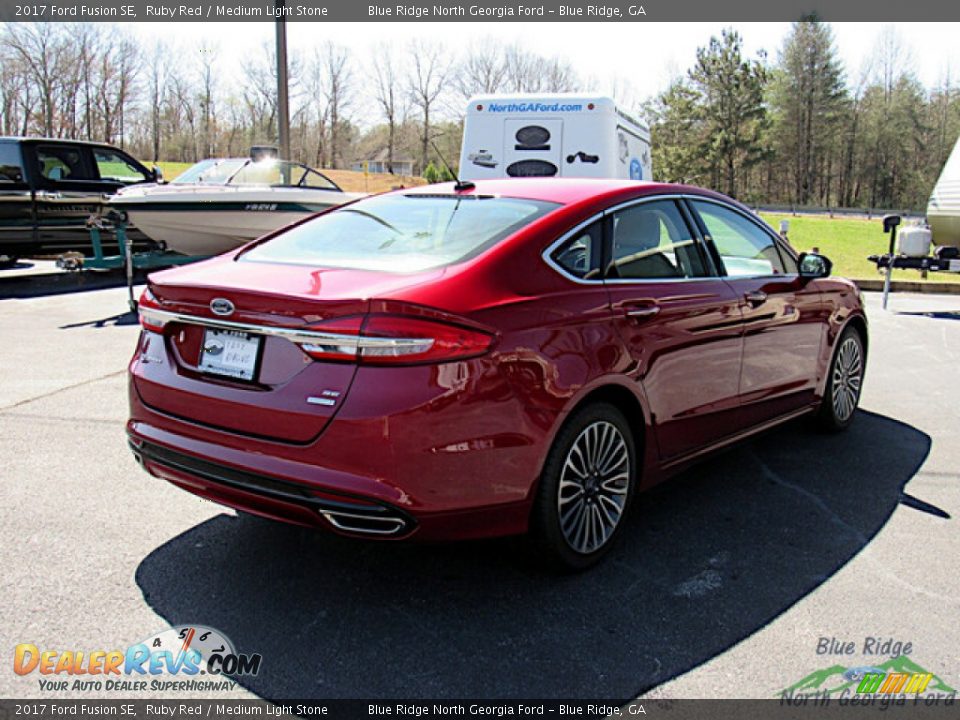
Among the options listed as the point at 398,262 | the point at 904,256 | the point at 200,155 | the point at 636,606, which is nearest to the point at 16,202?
the point at 398,262

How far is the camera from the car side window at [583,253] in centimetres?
335

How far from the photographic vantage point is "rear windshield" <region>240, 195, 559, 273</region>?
127 inches

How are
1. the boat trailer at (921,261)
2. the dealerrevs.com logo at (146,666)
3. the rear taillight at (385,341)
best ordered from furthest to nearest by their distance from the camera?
the boat trailer at (921,261) → the rear taillight at (385,341) → the dealerrevs.com logo at (146,666)

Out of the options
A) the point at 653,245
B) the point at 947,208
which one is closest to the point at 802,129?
the point at 947,208

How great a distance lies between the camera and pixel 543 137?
1053 centimetres

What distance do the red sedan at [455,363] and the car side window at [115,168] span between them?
1145cm

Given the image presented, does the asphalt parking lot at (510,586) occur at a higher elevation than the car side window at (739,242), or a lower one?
lower

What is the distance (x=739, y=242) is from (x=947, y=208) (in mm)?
9965

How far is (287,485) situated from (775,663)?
1.77 meters

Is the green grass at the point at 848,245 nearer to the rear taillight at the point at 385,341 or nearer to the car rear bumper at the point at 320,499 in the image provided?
the car rear bumper at the point at 320,499

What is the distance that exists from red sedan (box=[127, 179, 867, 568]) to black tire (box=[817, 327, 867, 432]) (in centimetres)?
147

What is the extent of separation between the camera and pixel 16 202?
1220 centimetres

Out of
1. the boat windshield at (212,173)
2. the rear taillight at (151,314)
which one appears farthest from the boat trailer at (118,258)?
the rear taillight at (151,314)

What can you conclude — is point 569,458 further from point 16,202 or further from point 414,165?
point 414,165
